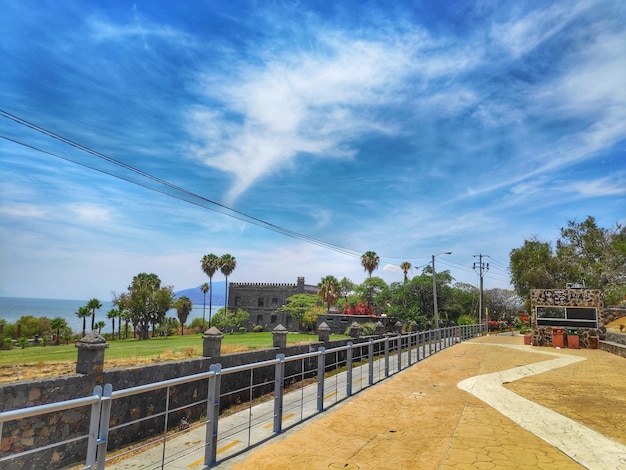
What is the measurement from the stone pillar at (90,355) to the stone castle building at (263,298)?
5306cm

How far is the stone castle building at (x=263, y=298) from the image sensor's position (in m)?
62.4

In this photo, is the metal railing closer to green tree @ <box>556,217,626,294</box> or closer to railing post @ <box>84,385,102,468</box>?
railing post @ <box>84,385,102,468</box>

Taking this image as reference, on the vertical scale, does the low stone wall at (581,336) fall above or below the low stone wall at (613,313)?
below

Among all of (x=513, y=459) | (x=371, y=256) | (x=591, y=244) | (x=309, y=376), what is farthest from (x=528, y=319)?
(x=513, y=459)

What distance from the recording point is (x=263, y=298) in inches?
2504

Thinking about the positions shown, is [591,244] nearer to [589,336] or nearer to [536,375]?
[589,336]

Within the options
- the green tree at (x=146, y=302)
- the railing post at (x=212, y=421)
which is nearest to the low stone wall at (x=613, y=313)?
the railing post at (x=212, y=421)

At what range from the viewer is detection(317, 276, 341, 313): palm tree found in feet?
185

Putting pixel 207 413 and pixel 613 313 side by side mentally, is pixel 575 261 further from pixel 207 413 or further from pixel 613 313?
pixel 207 413

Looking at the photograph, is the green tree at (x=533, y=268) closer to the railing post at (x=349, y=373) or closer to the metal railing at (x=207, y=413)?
the metal railing at (x=207, y=413)

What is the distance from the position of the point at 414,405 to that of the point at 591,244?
1920 inches

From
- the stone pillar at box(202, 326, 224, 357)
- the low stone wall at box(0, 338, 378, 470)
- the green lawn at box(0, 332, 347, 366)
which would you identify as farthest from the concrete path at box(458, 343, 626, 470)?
the green lawn at box(0, 332, 347, 366)

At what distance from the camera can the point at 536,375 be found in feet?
43.3

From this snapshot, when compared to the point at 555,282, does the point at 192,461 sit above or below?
below
